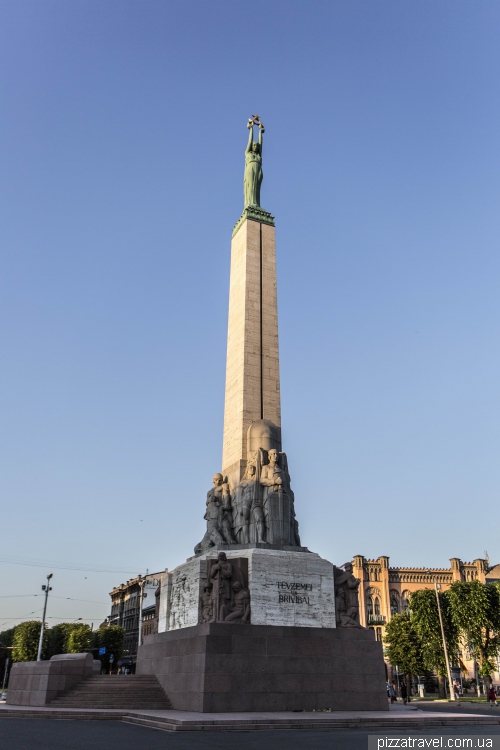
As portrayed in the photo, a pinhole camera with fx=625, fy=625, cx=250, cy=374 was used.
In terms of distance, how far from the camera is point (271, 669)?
1675 centimetres

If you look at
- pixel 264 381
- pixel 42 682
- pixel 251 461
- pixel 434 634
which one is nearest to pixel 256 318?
pixel 264 381

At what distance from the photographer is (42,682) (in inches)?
708

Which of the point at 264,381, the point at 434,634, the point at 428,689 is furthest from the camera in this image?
the point at 428,689

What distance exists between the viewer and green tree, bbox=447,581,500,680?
44750 mm

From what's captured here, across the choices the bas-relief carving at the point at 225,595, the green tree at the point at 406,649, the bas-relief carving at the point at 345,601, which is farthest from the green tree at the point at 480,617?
the bas-relief carving at the point at 225,595

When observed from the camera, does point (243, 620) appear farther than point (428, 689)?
No

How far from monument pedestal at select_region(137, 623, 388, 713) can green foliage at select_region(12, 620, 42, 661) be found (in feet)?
200

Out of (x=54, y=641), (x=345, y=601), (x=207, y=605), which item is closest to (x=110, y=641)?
(x=54, y=641)

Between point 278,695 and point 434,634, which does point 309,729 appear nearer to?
point 278,695

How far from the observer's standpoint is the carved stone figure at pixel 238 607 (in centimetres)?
1727

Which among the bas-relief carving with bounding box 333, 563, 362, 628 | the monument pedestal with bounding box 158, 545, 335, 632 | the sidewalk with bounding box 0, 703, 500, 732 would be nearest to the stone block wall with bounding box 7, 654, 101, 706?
the sidewalk with bounding box 0, 703, 500, 732

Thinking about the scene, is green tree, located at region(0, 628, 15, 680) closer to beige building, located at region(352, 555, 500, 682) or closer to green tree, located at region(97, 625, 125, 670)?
green tree, located at region(97, 625, 125, 670)

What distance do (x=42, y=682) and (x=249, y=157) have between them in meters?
22.2

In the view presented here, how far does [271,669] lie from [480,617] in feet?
109
